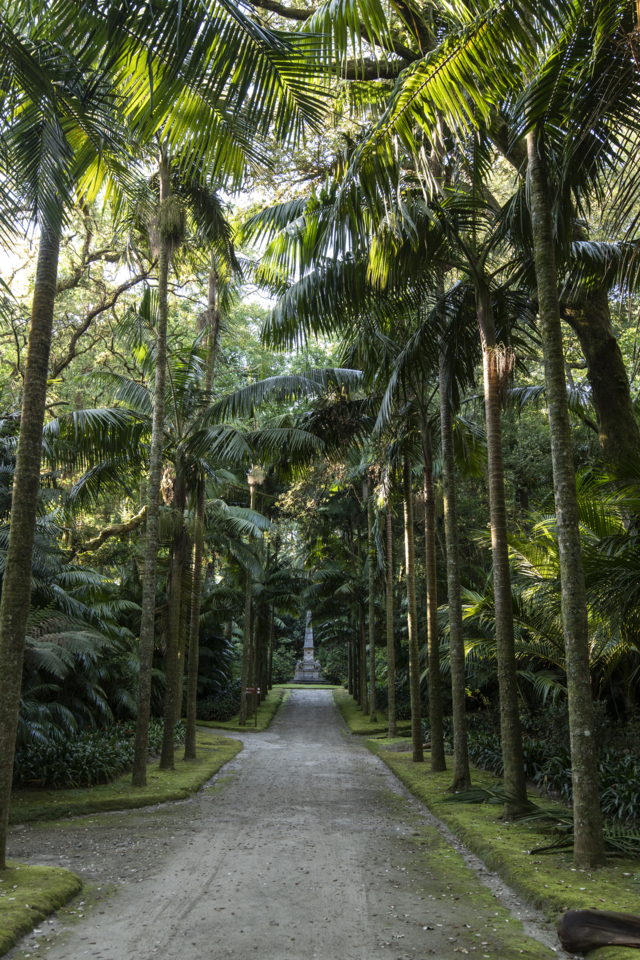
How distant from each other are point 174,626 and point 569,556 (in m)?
8.70

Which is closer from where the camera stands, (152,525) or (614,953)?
(614,953)

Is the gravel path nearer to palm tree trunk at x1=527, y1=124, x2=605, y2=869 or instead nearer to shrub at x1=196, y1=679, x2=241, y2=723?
palm tree trunk at x1=527, y1=124, x2=605, y2=869

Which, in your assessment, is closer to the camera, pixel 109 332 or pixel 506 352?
pixel 506 352

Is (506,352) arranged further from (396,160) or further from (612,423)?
(396,160)

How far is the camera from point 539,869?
577cm

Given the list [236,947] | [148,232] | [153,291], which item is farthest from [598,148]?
[153,291]

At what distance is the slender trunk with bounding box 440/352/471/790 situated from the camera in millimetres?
10078

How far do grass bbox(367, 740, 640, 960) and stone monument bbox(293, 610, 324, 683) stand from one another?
4348 centimetres

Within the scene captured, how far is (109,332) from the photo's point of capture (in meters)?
18.8

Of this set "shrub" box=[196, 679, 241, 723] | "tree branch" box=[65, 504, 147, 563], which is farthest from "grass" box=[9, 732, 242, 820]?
"shrub" box=[196, 679, 241, 723]

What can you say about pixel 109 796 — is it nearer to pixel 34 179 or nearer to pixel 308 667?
pixel 34 179

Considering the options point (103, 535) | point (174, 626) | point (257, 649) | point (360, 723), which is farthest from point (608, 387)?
point (257, 649)

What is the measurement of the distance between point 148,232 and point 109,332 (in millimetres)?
7443

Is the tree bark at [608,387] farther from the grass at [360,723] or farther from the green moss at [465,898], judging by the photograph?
the grass at [360,723]
